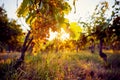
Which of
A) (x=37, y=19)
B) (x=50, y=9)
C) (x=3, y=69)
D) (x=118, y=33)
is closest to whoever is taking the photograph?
(x=50, y=9)

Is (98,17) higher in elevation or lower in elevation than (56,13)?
higher

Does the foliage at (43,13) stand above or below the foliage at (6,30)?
below

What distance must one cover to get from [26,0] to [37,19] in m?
0.49

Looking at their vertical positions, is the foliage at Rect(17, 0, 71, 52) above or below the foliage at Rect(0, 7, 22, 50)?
below

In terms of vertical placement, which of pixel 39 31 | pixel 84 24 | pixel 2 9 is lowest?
pixel 39 31

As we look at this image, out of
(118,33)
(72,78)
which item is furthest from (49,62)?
(118,33)

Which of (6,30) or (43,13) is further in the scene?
(6,30)

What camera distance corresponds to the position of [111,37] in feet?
38.1

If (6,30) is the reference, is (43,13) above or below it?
below

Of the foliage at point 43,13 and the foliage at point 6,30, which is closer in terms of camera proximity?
the foliage at point 43,13

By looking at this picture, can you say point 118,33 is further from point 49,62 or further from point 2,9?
point 2,9

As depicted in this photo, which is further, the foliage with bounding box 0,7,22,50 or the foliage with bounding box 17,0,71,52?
the foliage with bounding box 0,7,22,50

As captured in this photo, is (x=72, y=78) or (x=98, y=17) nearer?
(x=72, y=78)

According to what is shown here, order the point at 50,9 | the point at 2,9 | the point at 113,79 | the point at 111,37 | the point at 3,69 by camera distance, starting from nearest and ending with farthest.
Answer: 1. the point at 50,9
2. the point at 3,69
3. the point at 113,79
4. the point at 111,37
5. the point at 2,9
